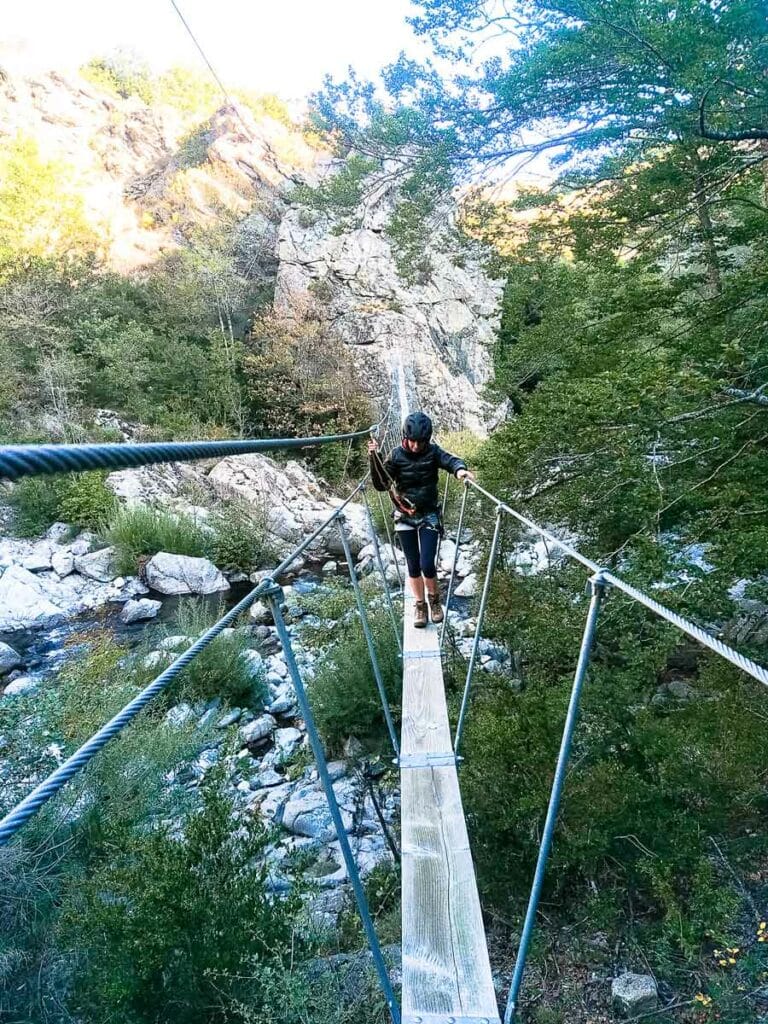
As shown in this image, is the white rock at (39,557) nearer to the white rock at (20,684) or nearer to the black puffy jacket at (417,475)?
the white rock at (20,684)

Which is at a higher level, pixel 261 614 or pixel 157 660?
pixel 157 660

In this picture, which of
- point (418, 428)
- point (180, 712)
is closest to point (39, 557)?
point (180, 712)

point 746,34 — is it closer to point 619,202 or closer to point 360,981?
point 619,202

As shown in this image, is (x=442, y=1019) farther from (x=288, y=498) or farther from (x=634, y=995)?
(x=288, y=498)

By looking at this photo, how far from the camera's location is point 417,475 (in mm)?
2393

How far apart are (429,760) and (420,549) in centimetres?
104

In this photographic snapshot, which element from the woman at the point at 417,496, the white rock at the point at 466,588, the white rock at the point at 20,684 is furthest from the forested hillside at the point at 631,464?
the white rock at the point at 20,684

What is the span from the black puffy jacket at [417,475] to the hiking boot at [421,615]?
383 mm

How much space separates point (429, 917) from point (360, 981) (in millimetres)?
552

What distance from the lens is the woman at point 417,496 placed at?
237 cm

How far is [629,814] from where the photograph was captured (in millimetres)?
1604

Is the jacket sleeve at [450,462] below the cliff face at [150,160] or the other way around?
below

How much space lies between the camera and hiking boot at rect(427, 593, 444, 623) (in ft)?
8.02

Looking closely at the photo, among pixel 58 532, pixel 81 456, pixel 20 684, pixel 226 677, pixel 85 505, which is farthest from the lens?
pixel 85 505
